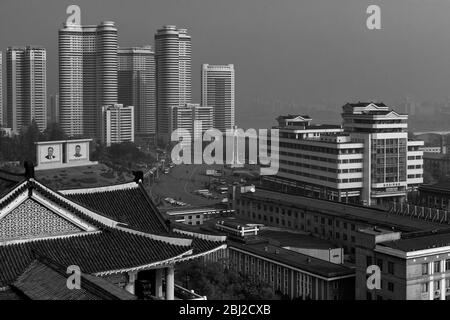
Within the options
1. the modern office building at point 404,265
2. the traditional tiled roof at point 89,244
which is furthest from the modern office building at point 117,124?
the traditional tiled roof at point 89,244

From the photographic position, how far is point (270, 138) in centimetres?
1655

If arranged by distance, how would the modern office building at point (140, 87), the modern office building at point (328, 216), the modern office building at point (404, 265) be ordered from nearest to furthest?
1. the modern office building at point (404, 265)
2. the modern office building at point (328, 216)
3. the modern office building at point (140, 87)

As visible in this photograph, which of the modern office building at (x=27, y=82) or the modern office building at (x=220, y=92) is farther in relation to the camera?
the modern office building at (x=220, y=92)

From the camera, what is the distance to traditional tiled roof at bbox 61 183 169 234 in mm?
3099

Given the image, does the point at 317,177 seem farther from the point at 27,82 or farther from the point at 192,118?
the point at 27,82

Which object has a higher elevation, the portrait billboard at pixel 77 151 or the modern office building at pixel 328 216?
the portrait billboard at pixel 77 151

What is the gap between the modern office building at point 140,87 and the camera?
86.2ft

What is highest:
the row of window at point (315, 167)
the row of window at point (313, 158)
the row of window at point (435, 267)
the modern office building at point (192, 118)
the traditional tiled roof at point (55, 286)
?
the modern office building at point (192, 118)

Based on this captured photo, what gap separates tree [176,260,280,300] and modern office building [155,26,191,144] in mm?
19059

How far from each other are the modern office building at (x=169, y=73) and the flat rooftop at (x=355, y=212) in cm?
1280

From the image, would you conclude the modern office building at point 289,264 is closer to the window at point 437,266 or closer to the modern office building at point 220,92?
the window at point 437,266

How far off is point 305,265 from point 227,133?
16089 millimetres
